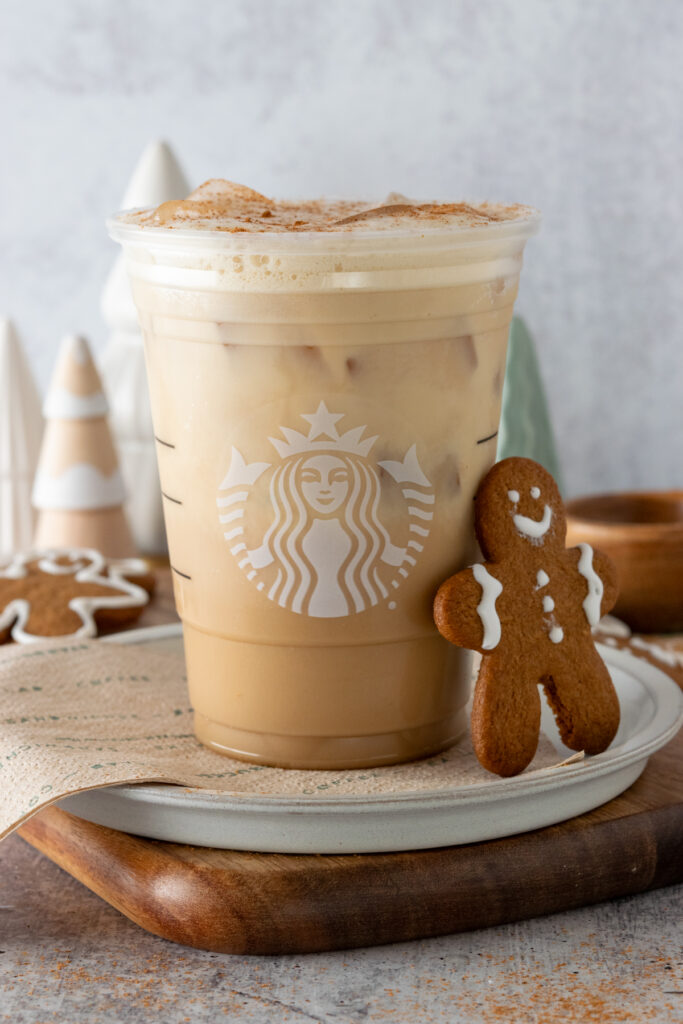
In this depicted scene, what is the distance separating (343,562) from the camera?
0.57 meters

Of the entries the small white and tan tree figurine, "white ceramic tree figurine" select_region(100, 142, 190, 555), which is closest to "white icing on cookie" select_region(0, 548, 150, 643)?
the small white and tan tree figurine

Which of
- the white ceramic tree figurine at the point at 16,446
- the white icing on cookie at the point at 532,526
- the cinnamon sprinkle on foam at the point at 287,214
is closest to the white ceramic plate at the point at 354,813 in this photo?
the white icing on cookie at the point at 532,526

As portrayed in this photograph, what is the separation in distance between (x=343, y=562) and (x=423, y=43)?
767mm

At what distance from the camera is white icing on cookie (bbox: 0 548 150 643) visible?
33.2 inches

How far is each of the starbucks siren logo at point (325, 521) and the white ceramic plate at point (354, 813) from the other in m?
0.10

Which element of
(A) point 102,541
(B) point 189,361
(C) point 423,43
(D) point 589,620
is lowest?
(A) point 102,541

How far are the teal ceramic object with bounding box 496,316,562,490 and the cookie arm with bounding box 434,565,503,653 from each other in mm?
445

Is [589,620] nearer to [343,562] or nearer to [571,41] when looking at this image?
[343,562]

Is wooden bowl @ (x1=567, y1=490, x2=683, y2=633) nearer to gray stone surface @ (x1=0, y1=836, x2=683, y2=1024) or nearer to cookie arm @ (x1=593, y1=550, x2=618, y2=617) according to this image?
cookie arm @ (x1=593, y1=550, x2=618, y2=617)

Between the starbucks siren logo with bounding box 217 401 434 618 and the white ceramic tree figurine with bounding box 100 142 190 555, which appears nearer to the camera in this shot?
the starbucks siren logo with bounding box 217 401 434 618

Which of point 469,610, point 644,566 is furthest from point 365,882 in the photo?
→ point 644,566

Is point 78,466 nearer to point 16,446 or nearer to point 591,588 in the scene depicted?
point 16,446

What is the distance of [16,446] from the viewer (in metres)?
1.13

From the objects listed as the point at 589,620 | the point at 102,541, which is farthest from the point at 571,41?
the point at 589,620
